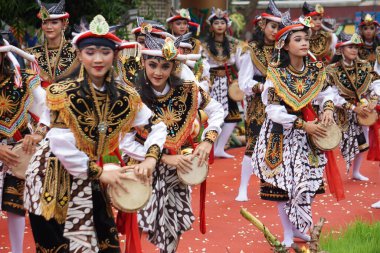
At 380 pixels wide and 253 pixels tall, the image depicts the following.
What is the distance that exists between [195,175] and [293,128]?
4.51 feet

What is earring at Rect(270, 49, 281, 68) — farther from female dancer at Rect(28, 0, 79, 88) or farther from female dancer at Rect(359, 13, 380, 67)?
female dancer at Rect(359, 13, 380, 67)

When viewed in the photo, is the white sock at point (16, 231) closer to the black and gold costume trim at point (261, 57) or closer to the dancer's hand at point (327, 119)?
the dancer's hand at point (327, 119)

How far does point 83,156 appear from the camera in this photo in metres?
4.42

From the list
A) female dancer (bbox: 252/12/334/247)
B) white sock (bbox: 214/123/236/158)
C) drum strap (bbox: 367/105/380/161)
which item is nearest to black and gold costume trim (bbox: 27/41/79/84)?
female dancer (bbox: 252/12/334/247)

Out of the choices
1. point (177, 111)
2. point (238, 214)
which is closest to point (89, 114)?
point (177, 111)

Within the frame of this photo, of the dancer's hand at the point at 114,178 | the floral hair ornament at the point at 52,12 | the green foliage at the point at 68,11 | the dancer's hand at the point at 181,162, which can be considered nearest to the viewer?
the dancer's hand at the point at 114,178

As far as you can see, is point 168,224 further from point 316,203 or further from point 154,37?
point 316,203

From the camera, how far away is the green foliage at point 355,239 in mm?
5887

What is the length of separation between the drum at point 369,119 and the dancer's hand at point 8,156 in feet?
15.1

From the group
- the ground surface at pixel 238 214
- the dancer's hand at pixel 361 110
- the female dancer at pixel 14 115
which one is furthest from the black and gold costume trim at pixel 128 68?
the dancer's hand at pixel 361 110

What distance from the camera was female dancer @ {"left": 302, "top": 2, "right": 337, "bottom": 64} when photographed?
35.5 ft

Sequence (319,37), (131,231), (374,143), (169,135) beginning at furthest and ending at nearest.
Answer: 1. (319,37)
2. (374,143)
3. (169,135)
4. (131,231)

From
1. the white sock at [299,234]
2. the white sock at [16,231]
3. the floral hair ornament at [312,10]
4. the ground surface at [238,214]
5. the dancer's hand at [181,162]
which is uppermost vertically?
the floral hair ornament at [312,10]

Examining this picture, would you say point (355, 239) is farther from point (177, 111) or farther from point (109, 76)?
point (109, 76)
